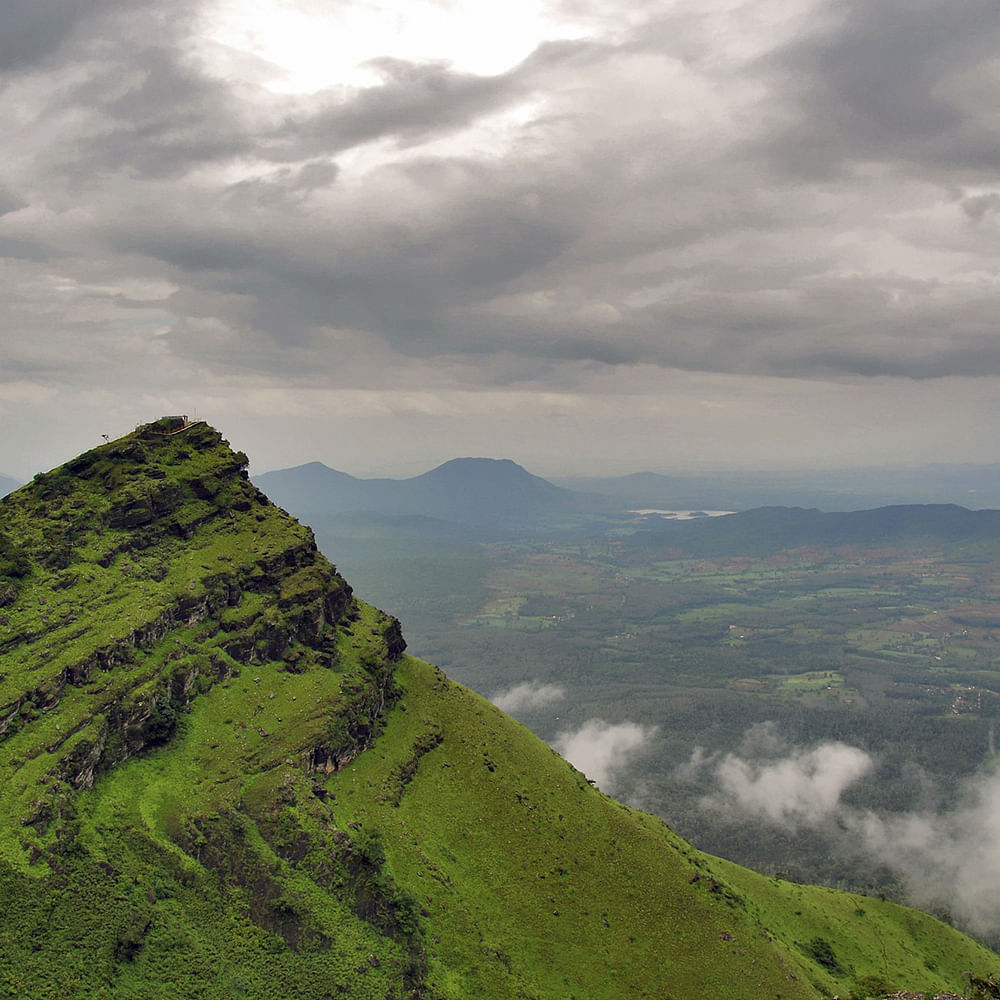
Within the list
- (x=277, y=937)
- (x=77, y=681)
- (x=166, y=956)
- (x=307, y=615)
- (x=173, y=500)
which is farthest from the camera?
(x=173, y=500)

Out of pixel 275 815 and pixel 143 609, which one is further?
pixel 143 609

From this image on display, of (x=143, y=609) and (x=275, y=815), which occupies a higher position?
(x=143, y=609)

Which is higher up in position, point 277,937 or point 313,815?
point 313,815

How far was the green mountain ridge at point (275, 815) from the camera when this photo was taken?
66125 millimetres

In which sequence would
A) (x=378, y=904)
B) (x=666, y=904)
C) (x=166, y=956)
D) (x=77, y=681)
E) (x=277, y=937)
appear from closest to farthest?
(x=166, y=956)
(x=277, y=937)
(x=378, y=904)
(x=77, y=681)
(x=666, y=904)

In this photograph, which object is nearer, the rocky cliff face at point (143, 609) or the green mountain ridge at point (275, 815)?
the green mountain ridge at point (275, 815)

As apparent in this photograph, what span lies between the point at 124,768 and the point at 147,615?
20.0 metres

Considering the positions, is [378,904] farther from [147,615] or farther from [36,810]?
[147,615]

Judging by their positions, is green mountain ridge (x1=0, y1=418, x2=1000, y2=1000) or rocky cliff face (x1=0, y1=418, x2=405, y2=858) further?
rocky cliff face (x1=0, y1=418, x2=405, y2=858)

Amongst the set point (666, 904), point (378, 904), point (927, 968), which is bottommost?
point (927, 968)

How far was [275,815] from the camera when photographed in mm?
76500

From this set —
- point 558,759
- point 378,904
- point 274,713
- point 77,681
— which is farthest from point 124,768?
point 558,759

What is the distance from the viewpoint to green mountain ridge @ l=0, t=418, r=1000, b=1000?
66125 millimetres

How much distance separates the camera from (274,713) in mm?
90188
